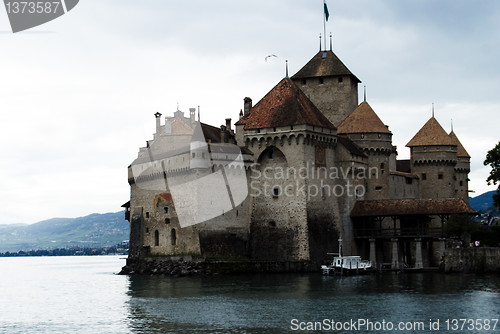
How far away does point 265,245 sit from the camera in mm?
57219

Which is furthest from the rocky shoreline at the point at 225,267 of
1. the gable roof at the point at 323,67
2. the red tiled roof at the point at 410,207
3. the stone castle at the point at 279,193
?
the gable roof at the point at 323,67

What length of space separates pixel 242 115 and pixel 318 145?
927 centimetres

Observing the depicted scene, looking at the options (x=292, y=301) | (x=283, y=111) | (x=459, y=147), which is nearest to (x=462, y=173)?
(x=459, y=147)

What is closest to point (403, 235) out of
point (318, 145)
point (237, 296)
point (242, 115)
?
point (318, 145)

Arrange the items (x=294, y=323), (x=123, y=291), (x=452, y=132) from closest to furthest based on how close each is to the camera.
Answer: (x=294, y=323), (x=123, y=291), (x=452, y=132)

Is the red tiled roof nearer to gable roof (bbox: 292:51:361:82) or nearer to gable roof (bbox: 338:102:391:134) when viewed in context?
gable roof (bbox: 338:102:391:134)

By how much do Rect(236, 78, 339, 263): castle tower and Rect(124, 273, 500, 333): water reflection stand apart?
16.3 feet

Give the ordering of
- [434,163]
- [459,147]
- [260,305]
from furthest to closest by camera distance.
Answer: [459,147], [434,163], [260,305]

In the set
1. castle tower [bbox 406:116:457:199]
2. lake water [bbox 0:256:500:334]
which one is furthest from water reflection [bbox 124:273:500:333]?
castle tower [bbox 406:116:457:199]

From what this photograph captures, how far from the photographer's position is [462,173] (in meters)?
72.8

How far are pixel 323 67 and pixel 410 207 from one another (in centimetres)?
1640

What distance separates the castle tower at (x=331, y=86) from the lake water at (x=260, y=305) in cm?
2007

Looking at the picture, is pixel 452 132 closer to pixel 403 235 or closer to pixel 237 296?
pixel 403 235

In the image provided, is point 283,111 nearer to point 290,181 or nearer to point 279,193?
point 290,181
